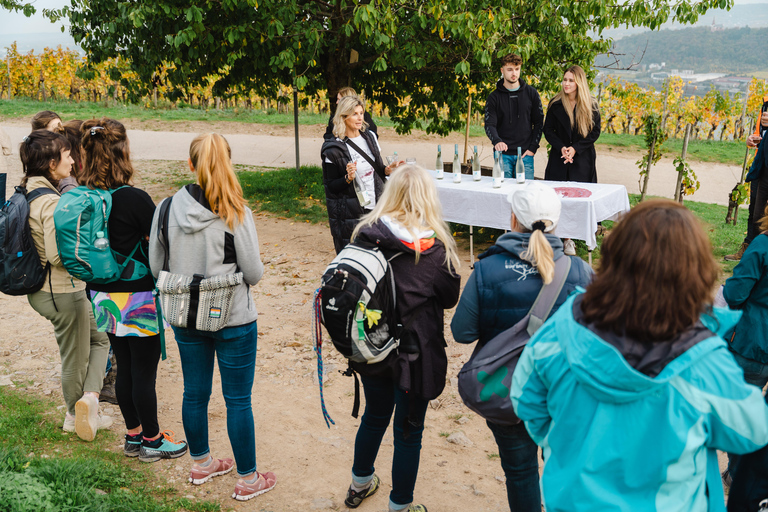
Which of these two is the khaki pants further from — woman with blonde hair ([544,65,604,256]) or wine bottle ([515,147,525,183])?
woman with blonde hair ([544,65,604,256])

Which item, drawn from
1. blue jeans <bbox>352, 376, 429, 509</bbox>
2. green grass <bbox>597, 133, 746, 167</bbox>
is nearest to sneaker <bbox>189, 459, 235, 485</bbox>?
blue jeans <bbox>352, 376, 429, 509</bbox>

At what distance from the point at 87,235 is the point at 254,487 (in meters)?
1.60

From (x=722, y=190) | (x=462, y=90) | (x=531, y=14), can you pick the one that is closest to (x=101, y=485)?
(x=531, y=14)

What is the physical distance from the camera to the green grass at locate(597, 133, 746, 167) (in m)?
15.6

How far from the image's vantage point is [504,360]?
2318mm

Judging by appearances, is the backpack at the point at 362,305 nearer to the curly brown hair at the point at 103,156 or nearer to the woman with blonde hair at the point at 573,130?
the curly brown hair at the point at 103,156

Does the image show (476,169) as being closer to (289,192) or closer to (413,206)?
(413,206)

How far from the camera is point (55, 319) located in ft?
12.3

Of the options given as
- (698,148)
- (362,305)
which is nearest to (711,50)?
(698,148)

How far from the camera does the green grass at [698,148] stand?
15609 millimetres

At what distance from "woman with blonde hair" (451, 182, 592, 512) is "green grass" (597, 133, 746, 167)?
45.1 feet

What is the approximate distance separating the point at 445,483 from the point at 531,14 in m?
6.28

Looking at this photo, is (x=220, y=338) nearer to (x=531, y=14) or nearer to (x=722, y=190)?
(x=531, y=14)

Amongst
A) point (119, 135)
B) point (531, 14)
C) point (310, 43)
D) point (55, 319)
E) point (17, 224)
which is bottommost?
point (55, 319)
